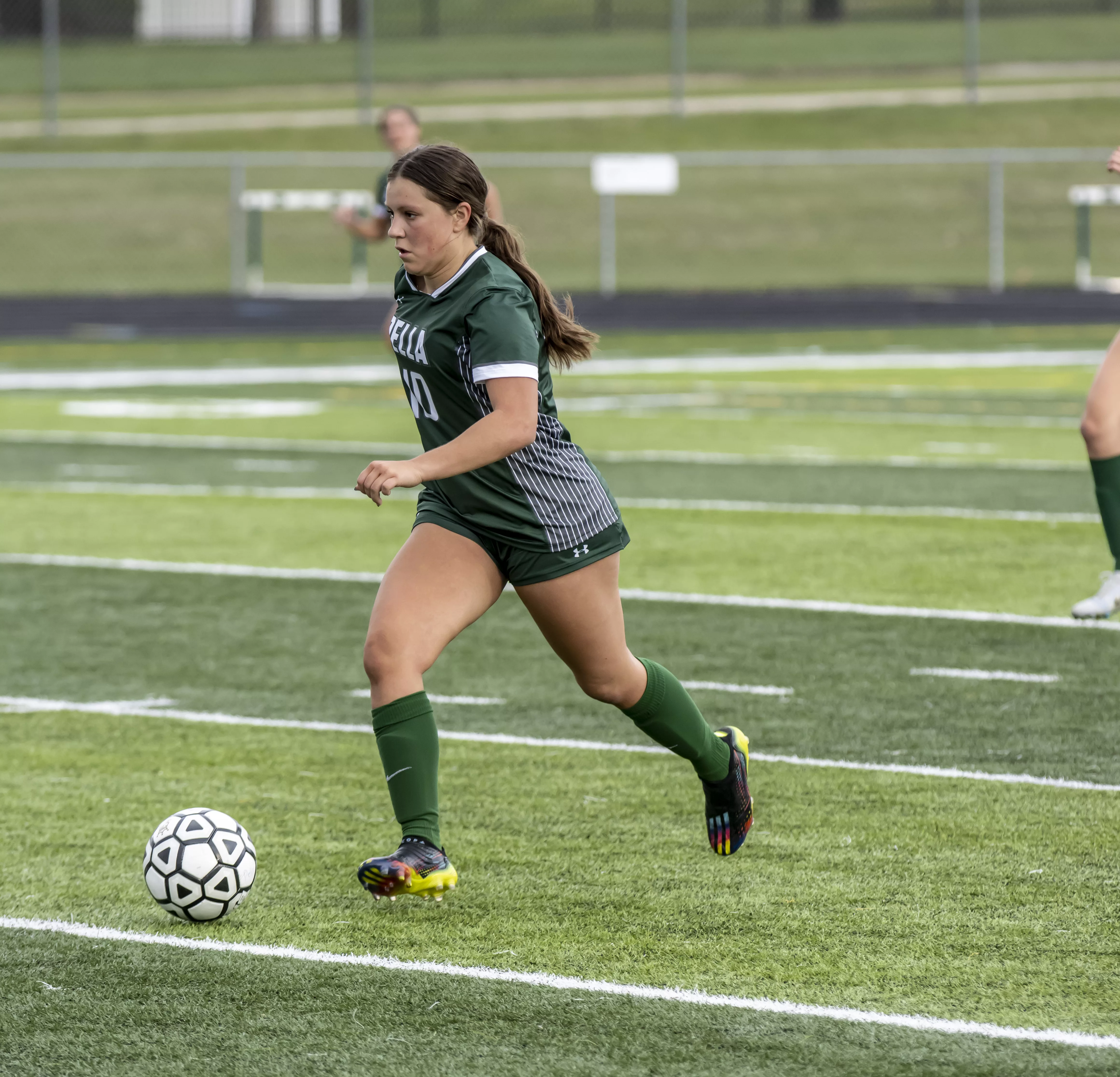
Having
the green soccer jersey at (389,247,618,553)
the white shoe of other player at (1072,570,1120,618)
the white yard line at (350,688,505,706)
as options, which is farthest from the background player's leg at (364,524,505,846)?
the white shoe of other player at (1072,570,1120,618)

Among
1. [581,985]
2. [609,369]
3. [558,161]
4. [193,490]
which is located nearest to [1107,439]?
[581,985]

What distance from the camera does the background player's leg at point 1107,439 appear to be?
809cm

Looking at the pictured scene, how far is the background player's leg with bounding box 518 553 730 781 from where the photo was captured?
5320mm

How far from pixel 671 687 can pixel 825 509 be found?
7300 mm

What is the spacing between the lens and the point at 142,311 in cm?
2864

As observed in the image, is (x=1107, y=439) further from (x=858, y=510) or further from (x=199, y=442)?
Result: (x=199, y=442)

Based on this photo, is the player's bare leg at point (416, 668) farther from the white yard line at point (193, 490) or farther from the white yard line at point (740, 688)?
the white yard line at point (193, 490)

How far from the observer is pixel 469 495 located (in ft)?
17.3

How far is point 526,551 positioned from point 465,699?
2.70m

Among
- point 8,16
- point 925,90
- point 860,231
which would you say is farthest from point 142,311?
point 925,90

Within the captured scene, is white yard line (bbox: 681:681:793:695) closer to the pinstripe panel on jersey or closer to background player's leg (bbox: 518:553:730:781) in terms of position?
background player's leg (bbox: 518:553:730:781)

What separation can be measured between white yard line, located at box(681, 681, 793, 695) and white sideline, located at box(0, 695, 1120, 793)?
0.72 metres

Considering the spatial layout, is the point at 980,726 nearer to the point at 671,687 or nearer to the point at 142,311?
the point at 671,687

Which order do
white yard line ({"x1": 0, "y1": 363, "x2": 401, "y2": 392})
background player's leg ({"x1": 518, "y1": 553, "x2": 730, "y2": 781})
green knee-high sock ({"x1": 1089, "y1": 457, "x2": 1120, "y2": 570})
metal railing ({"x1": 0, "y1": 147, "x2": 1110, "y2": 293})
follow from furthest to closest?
metal railing ({"x1": 0, "y1": 147, "x2": 1110, "y2": 293}) → white yard line ({"x1": 0, "y1": 363, "x2": 401, "y2": 392}) → green knee-high sock ({"x1": 1089, "y1": 457, "x2": 1120, "y2": 570}) → background player's leg ({"x1": 518, "y1": 553, "x2": 730, "y2": 781})
